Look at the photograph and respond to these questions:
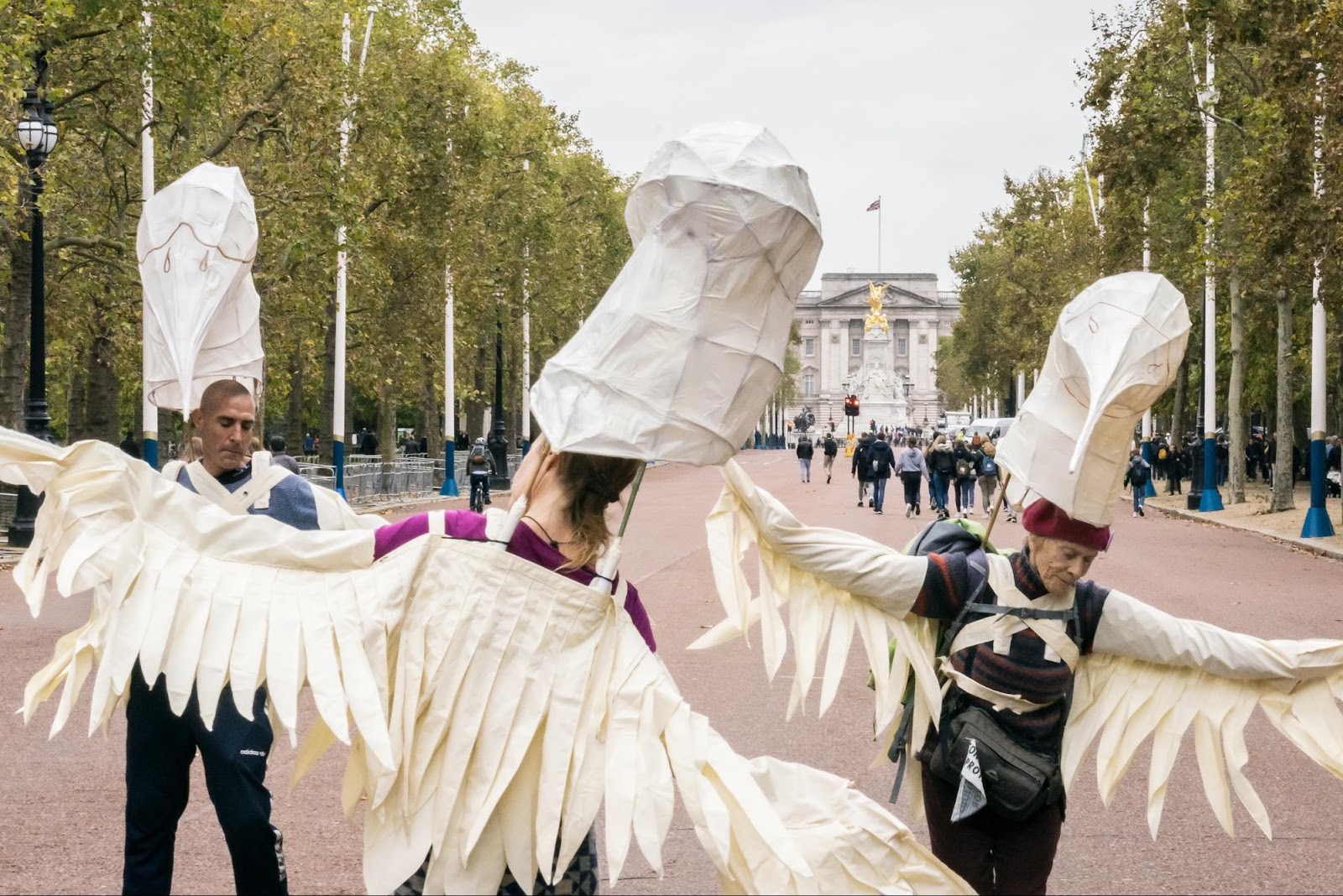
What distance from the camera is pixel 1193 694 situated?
14.2 ft

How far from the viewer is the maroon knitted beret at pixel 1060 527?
4223 millimetres

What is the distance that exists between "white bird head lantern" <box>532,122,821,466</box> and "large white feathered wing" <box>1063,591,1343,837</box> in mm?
1513

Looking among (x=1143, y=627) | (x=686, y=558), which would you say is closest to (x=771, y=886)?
(x=1143, y=627)

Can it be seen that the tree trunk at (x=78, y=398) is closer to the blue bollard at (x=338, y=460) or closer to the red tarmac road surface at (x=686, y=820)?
the blue bollard at (x=338, y=460)

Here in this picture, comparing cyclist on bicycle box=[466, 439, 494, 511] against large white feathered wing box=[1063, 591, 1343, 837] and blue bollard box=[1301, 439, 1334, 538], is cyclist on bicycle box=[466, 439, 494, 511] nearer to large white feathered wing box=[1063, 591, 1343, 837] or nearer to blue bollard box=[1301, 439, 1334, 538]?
blue bollard box=[1301, 439, 1334, 538]

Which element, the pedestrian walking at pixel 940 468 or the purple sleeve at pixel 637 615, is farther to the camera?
the pedestrian walking at pixel 940 468

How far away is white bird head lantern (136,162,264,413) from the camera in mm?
4336

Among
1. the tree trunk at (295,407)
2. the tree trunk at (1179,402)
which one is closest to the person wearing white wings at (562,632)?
the tree trunk at (295,407)

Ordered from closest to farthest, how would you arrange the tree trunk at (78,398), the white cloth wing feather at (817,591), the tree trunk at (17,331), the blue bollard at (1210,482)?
the white cloth wing feather at (817,591) → the tree trunk at (17,331) → the blue bollard at (1210,482) → the tree trunk at (78,398)

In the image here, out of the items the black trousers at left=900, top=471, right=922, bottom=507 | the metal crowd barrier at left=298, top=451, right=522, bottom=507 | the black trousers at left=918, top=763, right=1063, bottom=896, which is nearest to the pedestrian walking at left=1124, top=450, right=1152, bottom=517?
the black trousers at left=900, top=471, right=922, bottom=507

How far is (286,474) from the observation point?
4992 mm

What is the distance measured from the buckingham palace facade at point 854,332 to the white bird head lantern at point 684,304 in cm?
17894

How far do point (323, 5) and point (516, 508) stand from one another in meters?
35.6

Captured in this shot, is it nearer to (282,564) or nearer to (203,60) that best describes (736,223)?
(282,564)
